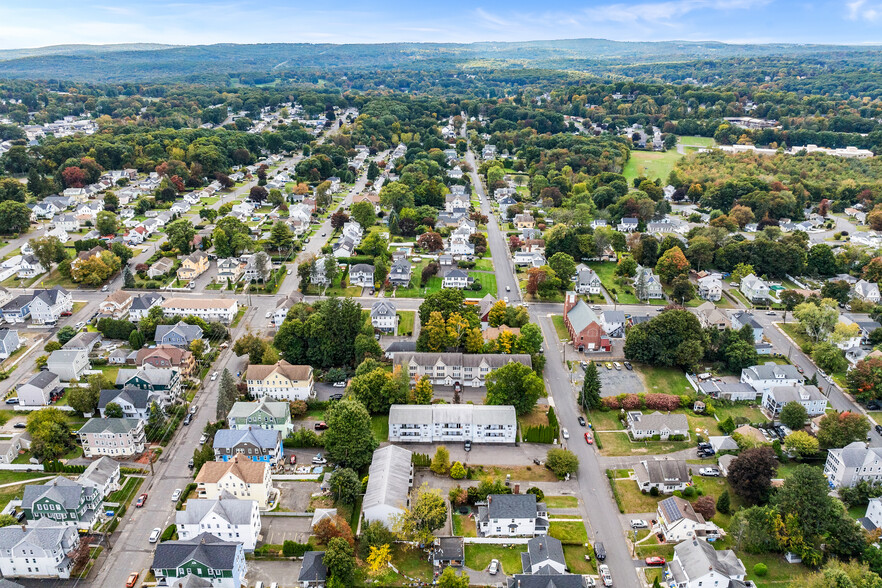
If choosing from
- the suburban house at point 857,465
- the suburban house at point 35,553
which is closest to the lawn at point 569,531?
the suburban house at point 857,465

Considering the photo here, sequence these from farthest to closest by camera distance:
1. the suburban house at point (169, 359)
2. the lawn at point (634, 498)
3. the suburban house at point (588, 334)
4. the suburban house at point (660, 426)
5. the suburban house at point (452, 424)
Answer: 1. the suburban house at point (588, 334)
2. the suburban house at point (169, 359)
3. the suburban house at point (660, 426)
4. the suburban house at point (452, 424)
5. the lawn at point (634, 498)

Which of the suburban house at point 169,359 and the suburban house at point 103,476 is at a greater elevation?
the suburban house at point 169,359

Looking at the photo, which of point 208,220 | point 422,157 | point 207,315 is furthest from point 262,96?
point 207,315

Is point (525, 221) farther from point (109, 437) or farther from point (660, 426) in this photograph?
point (109, 437)

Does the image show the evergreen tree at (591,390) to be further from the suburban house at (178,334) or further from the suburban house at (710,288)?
the suburban house at (178,334)

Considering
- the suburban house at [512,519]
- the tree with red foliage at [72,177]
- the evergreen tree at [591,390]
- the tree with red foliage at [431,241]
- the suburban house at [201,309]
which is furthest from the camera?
the tree with red foliage at [72,177]

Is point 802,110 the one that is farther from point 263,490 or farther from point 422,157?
→ point 263,490

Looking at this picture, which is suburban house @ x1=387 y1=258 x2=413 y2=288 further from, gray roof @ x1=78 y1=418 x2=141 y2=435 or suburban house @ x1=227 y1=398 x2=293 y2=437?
gray roof @ x1=78 y1=418 x2=141 y2=435
